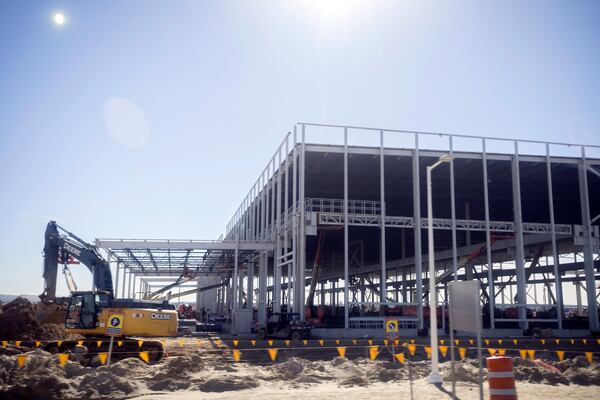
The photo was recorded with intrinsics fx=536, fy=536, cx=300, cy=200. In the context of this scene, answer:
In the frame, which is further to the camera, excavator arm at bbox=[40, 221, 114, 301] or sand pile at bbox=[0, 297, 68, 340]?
excavator arm at bbox=[40, 221, 114, 301]

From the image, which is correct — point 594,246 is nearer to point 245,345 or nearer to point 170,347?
point 245,345

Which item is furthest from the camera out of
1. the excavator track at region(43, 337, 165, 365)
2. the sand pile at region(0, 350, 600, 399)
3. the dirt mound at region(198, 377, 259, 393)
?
the excavator track at region(43, 337, 165, 365)

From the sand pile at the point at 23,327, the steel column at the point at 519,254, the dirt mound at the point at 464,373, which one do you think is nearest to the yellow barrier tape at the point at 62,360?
the sand pile at the point at 23,327

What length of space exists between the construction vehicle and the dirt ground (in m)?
12.9

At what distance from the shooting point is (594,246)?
39.5 m

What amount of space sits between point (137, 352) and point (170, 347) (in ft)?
20.0

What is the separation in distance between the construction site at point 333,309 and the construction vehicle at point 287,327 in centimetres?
10

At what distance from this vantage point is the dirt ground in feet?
45.4

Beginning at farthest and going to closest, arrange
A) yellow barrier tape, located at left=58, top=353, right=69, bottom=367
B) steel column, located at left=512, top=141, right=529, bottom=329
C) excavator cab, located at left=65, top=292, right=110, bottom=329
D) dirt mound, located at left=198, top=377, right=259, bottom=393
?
steel column, located at left=512, top=141, right=529, bottom=329, excavator cab, located at left=65, top=292, right=110, bottom=329, yellow barrier tape, located at left=58, top=353, right=69, bottom=367, dirt mound, located at left=198, top=377, right=259, bottom=393

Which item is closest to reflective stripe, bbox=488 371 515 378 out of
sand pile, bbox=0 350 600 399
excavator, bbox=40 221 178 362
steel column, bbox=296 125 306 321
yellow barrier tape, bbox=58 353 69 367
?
sand pile, bbox=0 350 600 399

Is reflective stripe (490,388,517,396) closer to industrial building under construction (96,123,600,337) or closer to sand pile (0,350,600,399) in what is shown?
sand pile (0,350,600,399)

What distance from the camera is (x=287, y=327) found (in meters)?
32.2

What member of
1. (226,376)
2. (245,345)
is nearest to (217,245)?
(245,345)

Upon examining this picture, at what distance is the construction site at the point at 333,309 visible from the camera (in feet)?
52.3
